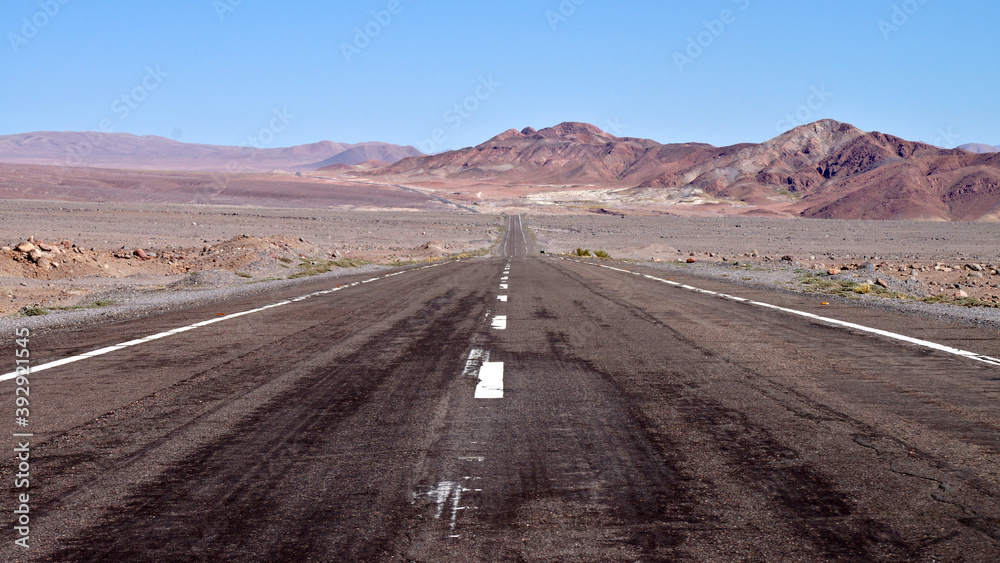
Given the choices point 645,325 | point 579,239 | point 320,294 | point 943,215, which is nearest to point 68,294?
point 320,294

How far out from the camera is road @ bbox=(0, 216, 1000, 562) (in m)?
3.30

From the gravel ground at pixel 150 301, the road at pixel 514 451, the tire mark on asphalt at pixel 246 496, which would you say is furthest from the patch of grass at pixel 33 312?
the tire mark on asphalt at pixel 246 496

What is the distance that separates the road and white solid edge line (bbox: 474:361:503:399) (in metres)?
0.04

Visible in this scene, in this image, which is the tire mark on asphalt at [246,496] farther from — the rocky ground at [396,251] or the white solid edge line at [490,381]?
the rocky ground at [396,251]

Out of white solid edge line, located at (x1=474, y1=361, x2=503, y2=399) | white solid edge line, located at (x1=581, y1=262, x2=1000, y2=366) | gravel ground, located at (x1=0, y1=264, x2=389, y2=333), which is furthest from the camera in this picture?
gravel ground, located at (x1=0, y1=264, x2=389, y2=333)

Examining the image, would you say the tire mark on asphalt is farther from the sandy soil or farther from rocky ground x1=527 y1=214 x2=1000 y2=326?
the sandy soil

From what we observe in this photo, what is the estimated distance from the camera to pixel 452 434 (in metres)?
4.93

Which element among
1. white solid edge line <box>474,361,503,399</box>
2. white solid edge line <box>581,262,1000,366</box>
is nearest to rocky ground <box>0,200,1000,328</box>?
white solid edge line <box>581,262,1000,366</box>

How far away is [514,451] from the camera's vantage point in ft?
15.0

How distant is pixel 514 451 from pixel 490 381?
221cm

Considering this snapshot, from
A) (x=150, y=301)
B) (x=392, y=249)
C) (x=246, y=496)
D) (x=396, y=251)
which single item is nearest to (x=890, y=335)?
(x=246, y=496)

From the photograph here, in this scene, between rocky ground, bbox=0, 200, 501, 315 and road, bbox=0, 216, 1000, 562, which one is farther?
rocky ground, bbox=0, 200, 501, 315

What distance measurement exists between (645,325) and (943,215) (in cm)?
16890

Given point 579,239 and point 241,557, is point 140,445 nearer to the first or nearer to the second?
point 241,557
